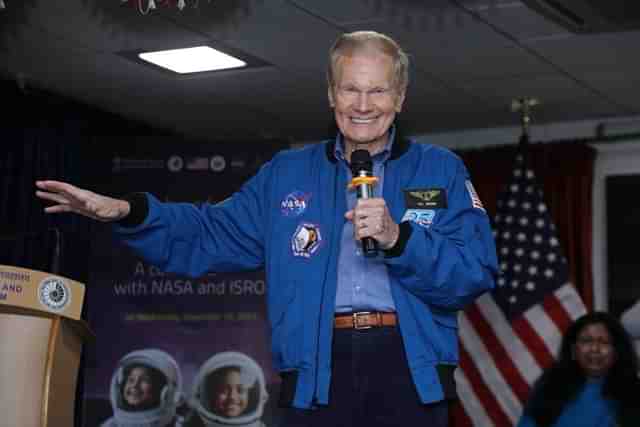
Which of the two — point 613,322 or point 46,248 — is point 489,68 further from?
point 46,248

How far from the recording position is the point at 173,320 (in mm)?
5391

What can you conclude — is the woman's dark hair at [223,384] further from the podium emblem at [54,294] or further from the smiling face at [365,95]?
the smiling face at [365,95]

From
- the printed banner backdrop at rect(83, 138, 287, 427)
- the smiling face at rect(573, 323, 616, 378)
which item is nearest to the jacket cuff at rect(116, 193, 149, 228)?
the printed banner backdrop at rect(83, 138, 287, 427)

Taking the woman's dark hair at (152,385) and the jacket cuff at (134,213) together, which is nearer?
the jacket cuff at (134,213)

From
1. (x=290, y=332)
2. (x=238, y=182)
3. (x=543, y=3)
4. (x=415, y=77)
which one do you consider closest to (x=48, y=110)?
(x=238, y=182)

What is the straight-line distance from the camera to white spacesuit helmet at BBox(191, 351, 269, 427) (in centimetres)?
518

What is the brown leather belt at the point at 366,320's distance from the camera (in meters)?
1.96

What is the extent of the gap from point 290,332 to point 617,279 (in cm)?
478

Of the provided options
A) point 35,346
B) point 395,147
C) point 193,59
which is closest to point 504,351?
point 193,59

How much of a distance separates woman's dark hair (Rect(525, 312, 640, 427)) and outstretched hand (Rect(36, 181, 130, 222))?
11.4 feet

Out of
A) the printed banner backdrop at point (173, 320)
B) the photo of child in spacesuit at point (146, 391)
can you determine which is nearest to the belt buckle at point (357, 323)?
the printed banner backdrop at point (173, 320)

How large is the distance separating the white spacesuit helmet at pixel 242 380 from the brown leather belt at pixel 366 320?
10.9 ft

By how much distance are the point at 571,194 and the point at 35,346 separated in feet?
13.8

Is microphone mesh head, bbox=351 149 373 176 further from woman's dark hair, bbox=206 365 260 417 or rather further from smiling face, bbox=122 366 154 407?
smiling face, bbox=122 366 154 407
